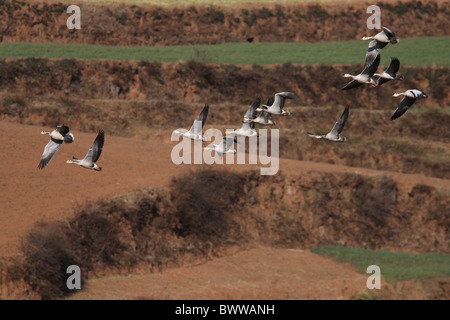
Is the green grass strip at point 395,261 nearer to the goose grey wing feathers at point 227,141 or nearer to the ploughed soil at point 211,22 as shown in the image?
the goose grey wing feathers at point 227,141

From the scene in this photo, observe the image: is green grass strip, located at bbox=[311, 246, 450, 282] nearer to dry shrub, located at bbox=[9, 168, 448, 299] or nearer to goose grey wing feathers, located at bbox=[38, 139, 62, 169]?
dry shrub, located at bbox=[9, 168, 448, 299]

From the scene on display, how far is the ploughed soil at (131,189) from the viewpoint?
31094 millimetres

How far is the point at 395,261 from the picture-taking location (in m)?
35.0

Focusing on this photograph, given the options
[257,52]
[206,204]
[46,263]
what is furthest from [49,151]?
[257,52]

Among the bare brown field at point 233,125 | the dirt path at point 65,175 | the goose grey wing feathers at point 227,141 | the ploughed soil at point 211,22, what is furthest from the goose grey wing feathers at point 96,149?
the ploughed soil at point 211,22

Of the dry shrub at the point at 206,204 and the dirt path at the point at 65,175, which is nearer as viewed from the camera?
the dirt path at the point at 65,175

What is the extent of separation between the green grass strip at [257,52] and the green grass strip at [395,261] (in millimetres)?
25021

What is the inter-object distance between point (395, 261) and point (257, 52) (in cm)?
3069

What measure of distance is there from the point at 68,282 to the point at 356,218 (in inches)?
591

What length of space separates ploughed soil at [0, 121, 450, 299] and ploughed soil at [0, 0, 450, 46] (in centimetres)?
2275

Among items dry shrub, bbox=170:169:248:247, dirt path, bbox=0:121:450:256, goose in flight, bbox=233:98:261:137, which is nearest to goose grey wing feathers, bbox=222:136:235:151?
goose in flight, bbox=233:98:261:137

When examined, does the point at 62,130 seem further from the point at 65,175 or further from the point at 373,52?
the point at 65,175

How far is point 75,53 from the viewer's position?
5797cm

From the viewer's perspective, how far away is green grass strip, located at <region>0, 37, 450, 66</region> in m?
58.2
